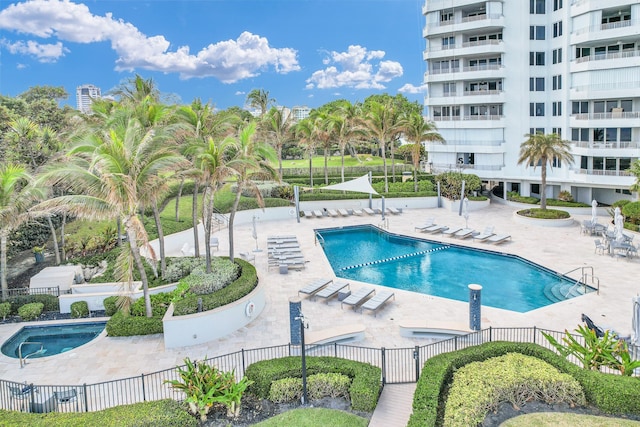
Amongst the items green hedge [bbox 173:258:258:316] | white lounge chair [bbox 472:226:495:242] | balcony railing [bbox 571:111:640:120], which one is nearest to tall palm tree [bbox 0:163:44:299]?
green hedge [bbox 173:258:258:316]

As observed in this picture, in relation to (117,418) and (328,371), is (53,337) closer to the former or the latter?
(117,418)

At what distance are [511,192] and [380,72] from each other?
136 meters

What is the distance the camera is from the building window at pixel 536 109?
41.7 meters

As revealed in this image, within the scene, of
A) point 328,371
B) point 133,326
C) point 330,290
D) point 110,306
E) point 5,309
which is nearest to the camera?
point 328,371

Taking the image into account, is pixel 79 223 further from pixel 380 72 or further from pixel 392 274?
pixel 380 72

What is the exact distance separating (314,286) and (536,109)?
31.4 metres

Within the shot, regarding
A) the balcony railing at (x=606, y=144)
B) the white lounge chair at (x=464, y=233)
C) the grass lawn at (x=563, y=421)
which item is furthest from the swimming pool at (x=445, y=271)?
the balcony railing at (x=606, y=144)

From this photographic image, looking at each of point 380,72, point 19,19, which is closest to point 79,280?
point 19,19

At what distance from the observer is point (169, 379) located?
14.0 m

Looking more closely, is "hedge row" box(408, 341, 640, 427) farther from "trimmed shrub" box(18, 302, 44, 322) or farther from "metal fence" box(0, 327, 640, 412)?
"trimmed shrub" box(18, 302, 44, 322)

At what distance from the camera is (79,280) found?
69.8 feet

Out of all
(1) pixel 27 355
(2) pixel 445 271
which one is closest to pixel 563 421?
(2) pixel 445 271

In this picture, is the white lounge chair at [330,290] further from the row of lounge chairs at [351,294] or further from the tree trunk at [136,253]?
the tree trunk at [136,253]

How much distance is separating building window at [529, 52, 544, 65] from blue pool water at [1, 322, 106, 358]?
39.6 m
